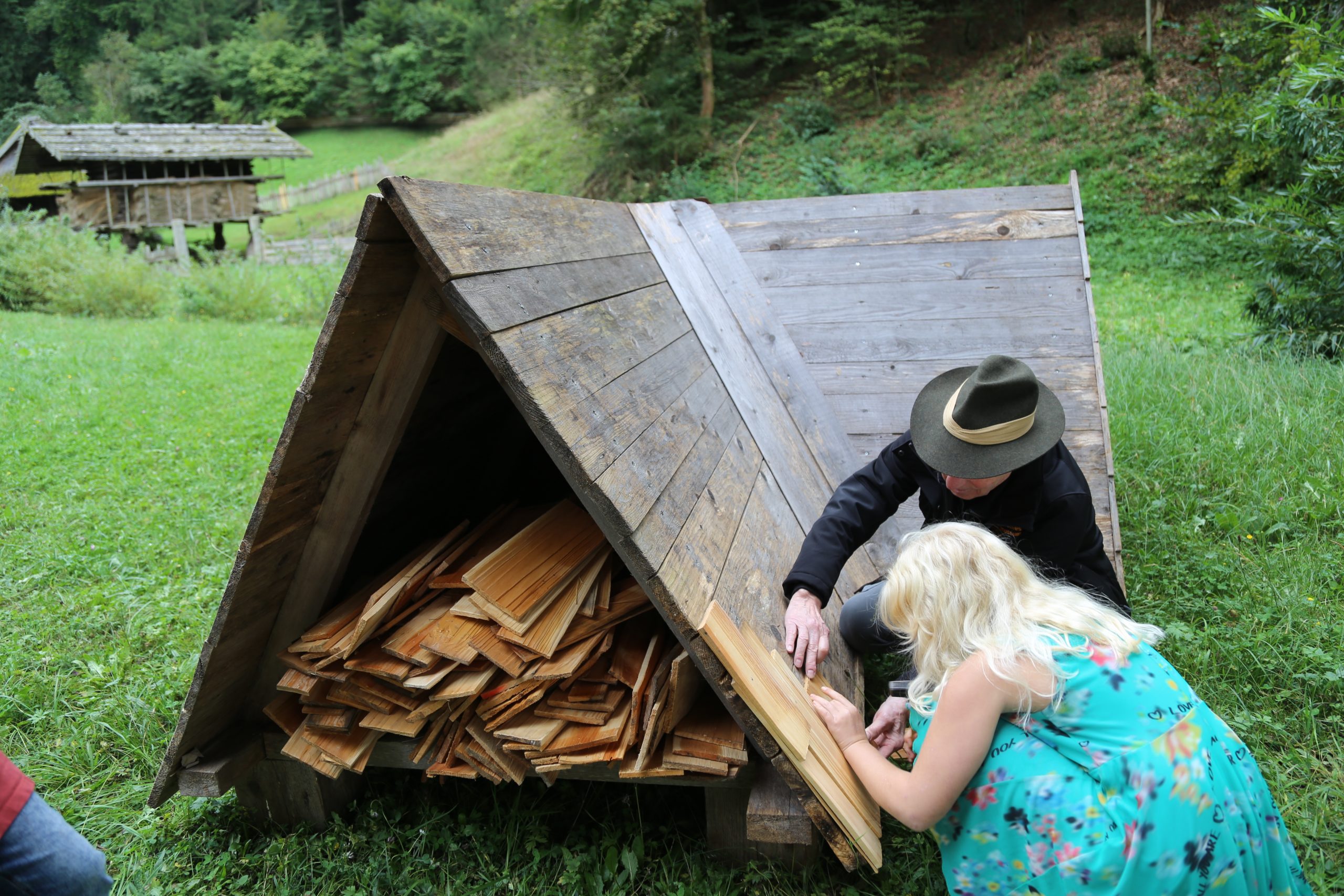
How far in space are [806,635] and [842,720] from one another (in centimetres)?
31

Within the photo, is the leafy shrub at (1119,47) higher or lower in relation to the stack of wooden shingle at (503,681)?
lower

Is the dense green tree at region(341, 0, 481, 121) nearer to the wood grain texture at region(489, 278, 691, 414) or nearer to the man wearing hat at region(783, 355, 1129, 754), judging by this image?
the wood grain texture at region(489, 278, 691, 414)

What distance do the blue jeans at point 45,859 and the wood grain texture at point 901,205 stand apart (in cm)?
405

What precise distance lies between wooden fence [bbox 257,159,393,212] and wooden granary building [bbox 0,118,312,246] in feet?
36.5

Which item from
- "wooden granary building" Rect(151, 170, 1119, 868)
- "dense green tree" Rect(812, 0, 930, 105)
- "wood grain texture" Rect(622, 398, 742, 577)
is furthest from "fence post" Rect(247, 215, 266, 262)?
"wood grain texture" Rect(622, 398, 742, 577)

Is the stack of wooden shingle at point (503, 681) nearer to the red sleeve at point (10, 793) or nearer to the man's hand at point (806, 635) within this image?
the man's hand at point (806, 635)

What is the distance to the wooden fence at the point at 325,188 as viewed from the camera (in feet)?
115

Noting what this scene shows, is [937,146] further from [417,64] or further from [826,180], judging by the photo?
[417,64]

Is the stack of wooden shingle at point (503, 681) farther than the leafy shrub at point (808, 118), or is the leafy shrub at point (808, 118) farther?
the leafy shrub at point (808, 118)

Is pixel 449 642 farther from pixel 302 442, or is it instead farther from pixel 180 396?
pixel 180 396

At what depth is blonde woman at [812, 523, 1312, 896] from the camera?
176cm

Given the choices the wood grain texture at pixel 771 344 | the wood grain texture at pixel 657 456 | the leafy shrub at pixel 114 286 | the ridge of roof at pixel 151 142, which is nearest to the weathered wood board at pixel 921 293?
the wood grain texture at pixel 771 344

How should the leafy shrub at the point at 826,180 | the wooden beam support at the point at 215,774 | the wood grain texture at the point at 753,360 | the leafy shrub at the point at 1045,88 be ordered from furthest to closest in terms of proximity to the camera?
the leafy shrub at the point at 1045,88 → the leafy shrub at the point at 826,180 → the wood grain texture at the point at 753,360 → the wooden beam support at the point at 215,774

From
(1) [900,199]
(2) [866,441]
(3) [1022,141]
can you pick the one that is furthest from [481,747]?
(3) [1022,141]
